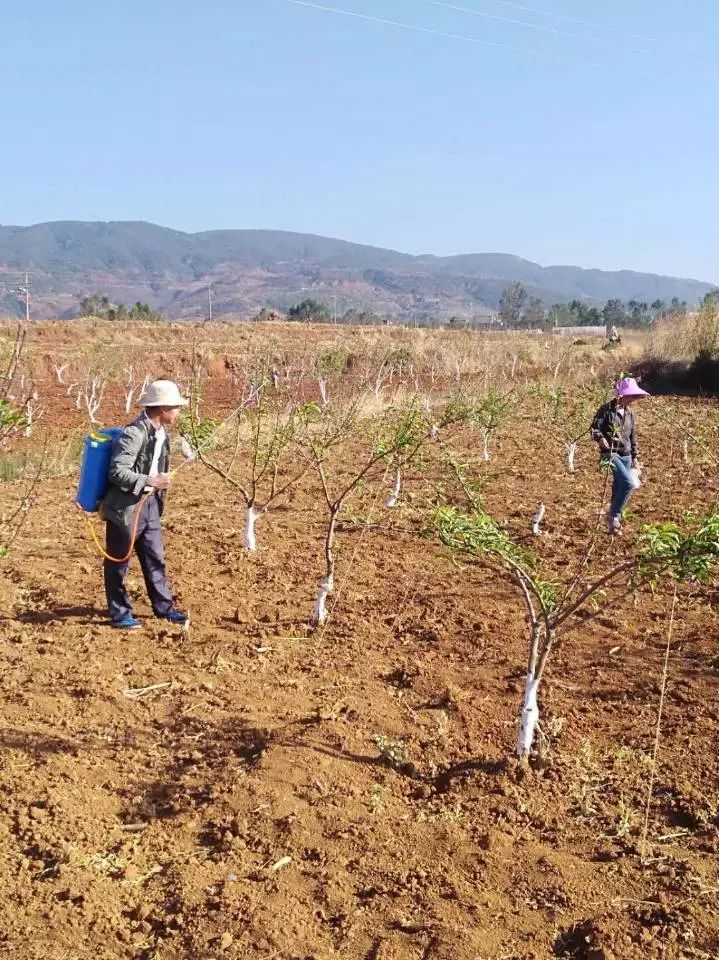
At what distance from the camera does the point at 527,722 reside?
3.55 m

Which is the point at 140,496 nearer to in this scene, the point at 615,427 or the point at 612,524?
the point at 615,427

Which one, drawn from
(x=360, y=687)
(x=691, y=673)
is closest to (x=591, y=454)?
(x=691, y=673)

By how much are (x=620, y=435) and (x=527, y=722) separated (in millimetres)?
3855

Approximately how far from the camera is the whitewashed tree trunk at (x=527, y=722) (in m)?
3.51

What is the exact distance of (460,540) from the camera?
11.0 feet

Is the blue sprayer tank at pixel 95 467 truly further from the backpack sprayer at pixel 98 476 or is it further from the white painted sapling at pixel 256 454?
the white painted sapling at pixel 256 454

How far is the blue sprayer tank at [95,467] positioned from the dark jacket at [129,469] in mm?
45

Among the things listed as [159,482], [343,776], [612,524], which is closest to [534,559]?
[343,776]

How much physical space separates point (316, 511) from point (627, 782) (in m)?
5.24

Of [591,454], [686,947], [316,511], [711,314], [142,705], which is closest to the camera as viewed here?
[686,947]

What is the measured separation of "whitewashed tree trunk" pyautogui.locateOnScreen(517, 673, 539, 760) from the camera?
3512mm

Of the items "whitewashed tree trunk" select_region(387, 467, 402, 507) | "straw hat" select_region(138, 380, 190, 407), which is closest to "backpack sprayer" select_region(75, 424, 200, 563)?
"straw hat" select_region(138, 380, 190, 407)

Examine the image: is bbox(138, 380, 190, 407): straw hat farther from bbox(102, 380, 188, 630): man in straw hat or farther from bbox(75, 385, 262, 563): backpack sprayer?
bbox(75, 385, 262, 563): backpack sprayer

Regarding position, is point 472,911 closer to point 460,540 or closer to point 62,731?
point 460,540
